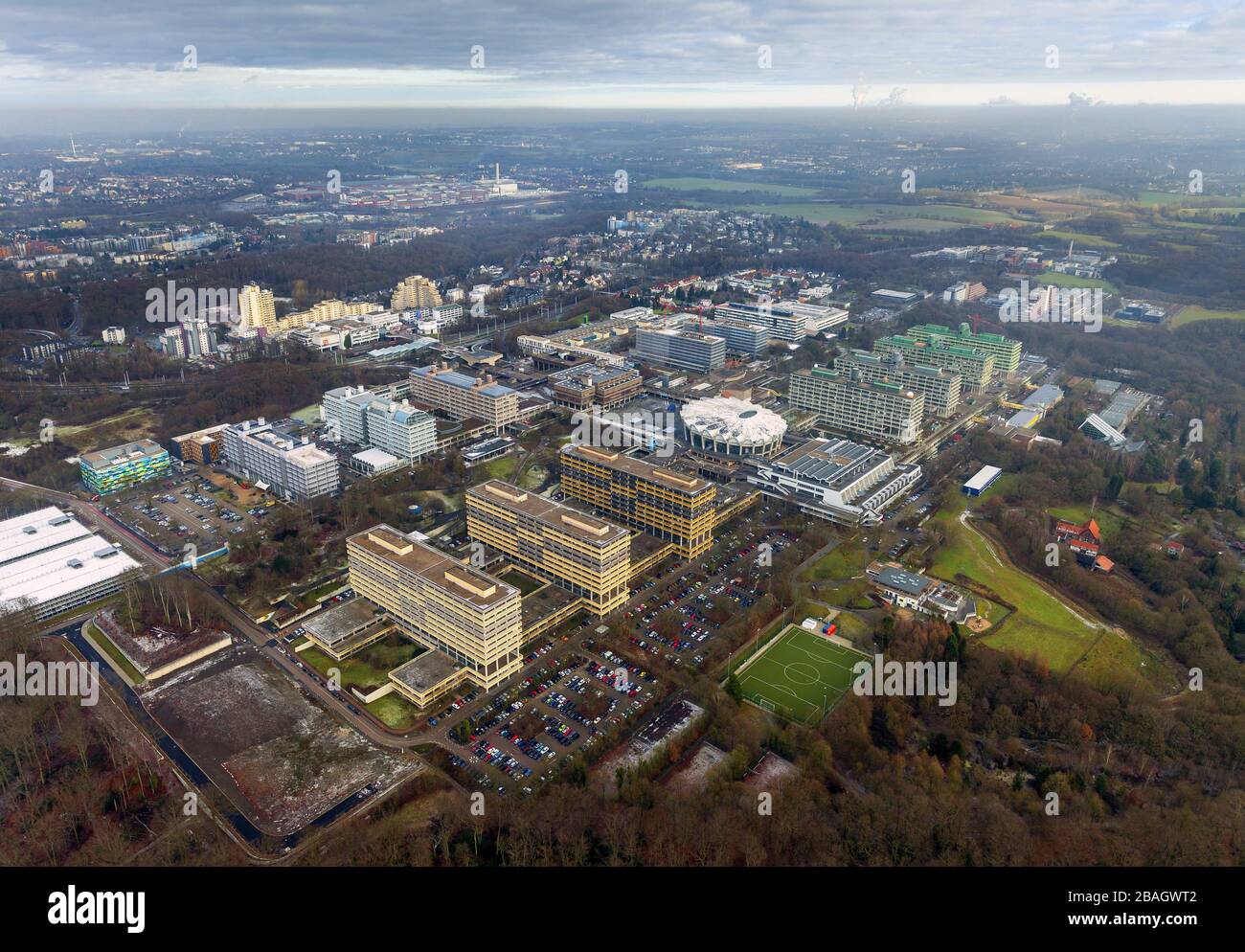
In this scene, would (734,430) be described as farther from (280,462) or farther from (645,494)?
(280,462)

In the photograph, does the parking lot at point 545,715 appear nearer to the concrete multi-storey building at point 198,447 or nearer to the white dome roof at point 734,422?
the white dome roof at point 734,422

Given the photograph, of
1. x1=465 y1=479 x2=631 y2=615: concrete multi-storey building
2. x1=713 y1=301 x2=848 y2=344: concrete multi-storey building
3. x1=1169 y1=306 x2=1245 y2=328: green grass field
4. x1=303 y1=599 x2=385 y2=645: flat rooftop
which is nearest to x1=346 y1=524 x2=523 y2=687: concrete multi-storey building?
x1=303 y1=599 x2=385 y2=645: flat rooftop

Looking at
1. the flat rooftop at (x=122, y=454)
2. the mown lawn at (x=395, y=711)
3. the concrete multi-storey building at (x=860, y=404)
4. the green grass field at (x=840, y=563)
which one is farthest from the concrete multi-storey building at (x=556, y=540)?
the concrete multi-storey building at (x=860, y=404)

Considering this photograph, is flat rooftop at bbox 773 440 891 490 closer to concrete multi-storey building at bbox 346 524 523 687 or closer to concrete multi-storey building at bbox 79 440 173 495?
concrete multi-storey building at bbox 346 524 523 687

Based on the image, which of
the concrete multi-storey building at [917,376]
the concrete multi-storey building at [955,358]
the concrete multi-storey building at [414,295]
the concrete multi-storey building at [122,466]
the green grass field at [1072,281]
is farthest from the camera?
the concrete multi-storey building at [414,295]

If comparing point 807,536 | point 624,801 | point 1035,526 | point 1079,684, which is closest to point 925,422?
point 1035,526

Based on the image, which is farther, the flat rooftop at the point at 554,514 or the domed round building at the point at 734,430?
the domed round building at the point at 734,430

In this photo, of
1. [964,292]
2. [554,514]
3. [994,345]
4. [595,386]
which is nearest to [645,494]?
[554,514]
